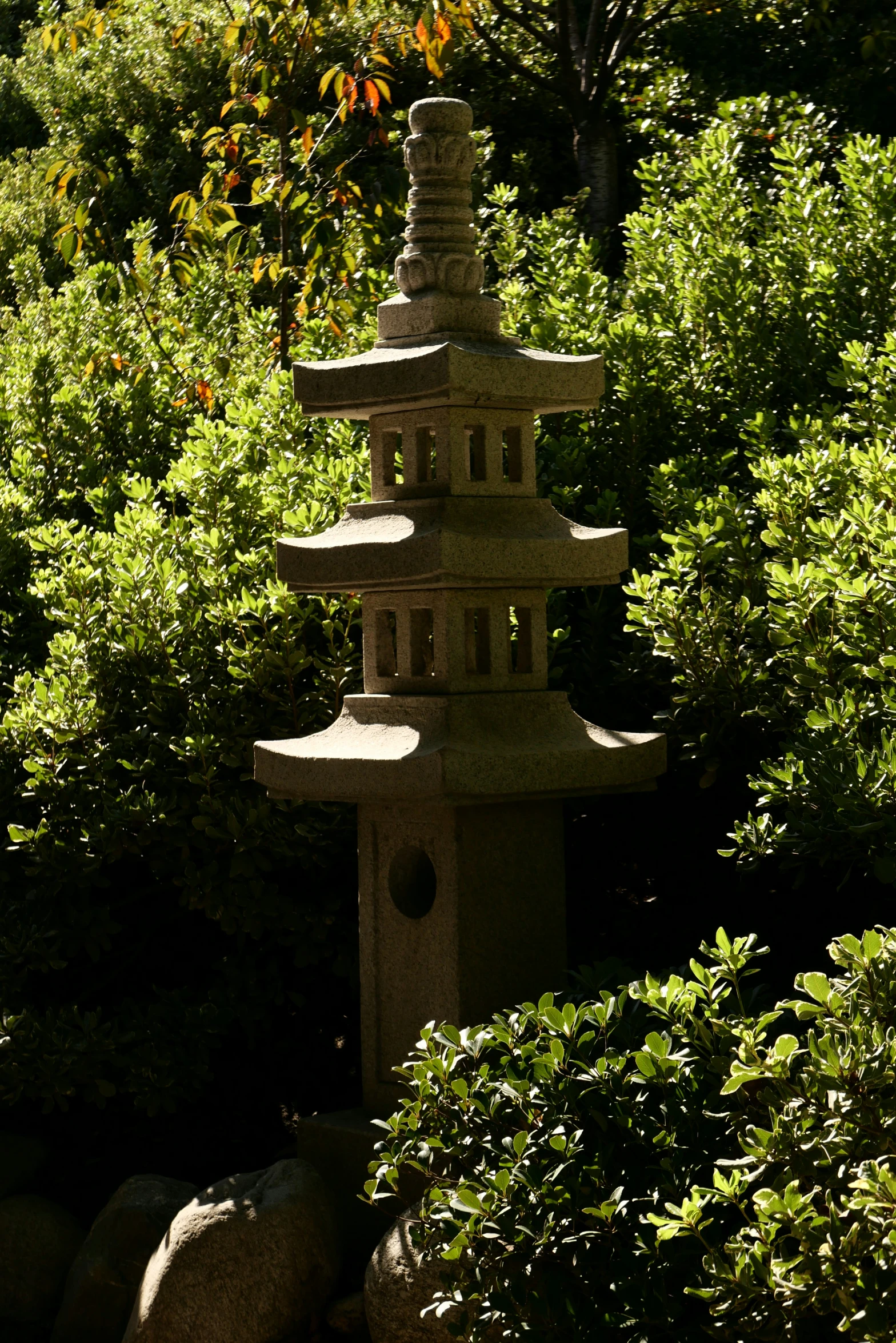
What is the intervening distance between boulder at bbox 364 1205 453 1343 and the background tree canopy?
1.41 metres

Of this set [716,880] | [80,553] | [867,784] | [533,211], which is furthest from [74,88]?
[867,784]

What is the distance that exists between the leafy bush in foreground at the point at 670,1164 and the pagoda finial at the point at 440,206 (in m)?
2.12

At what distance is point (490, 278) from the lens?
837 centimetres

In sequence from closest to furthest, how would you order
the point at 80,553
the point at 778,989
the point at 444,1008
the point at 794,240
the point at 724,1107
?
the point at 724,1107
the point at 444,1008
the point at 778,989
the point at 80,553
the point at 794,240

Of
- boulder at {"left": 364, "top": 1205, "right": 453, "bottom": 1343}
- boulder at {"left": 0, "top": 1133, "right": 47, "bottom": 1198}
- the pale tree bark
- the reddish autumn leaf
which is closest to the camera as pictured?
boulder at {"left": 364, "top": 1205, "right": 453, "bottom": 1343}

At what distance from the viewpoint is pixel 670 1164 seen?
10.4 ft

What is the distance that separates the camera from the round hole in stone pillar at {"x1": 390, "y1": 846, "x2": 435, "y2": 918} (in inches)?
177

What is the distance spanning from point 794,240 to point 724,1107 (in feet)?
14.0

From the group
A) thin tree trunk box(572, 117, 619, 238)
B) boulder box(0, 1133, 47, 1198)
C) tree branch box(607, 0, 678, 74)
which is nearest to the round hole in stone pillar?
boulder box(0, 1133, 47, 1198)

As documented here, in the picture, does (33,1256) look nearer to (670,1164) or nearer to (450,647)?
(450,647)

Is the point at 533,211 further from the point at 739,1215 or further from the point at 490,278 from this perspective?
the point at 739,1215

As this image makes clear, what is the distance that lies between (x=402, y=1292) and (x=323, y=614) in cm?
232

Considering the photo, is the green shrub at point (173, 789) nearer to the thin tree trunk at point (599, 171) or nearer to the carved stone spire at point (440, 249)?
the carved stone spire at point (440, 249)

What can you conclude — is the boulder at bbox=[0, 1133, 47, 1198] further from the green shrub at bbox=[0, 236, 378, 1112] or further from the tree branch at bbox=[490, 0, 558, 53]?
the tree branch at bbox=[490, 0, 558, 53]
